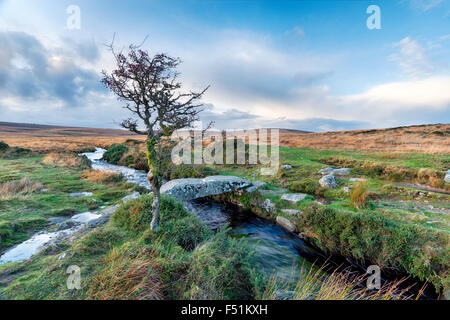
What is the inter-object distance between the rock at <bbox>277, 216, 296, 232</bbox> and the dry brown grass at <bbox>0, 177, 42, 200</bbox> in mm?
12976

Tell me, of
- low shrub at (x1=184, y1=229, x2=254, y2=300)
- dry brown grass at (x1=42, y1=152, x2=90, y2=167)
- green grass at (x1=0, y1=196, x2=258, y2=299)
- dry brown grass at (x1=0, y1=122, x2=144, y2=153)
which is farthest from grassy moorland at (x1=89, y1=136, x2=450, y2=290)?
dry brown grass at (x1=0, y1=122, x2=144, y2=153)

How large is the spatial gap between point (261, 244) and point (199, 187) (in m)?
4.62

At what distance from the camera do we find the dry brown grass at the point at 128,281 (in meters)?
3.17

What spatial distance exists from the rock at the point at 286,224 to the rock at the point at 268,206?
74cm

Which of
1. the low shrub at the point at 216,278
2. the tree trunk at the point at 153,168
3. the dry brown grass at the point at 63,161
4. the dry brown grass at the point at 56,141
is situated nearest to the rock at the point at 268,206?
the low shrub at the point at 216,278

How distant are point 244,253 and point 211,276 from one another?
183cm

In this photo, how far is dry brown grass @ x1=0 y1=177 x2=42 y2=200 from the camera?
9.60 m

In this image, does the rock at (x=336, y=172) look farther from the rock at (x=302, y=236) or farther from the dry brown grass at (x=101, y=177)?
the dry brown grass at (x=101, y=177)

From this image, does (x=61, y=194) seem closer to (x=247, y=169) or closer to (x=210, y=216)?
(x=210, y=216)

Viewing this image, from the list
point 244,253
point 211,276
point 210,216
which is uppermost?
point 211,276

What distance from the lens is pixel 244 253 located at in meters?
5.43

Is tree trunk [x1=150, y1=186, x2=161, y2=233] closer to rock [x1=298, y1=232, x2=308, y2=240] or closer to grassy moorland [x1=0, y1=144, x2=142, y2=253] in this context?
grassy moorland [x1=0, y1=144, x2=142, y2=253]
